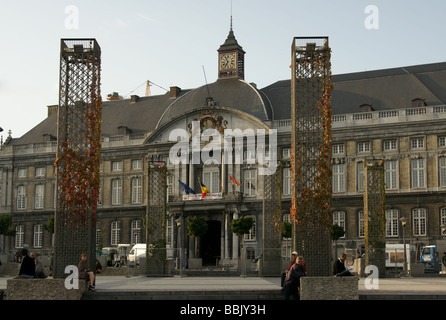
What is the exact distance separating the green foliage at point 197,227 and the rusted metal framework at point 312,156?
33.9 metres

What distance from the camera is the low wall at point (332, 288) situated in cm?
1769

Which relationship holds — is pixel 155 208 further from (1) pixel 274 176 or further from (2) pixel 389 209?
(2) pixel 389 209

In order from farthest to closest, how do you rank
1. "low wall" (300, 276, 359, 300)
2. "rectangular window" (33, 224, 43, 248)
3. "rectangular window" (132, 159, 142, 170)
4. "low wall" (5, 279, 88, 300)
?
"rectangular window" (33, 224, 43, 248) → "rectangular window" (132, 159, 142, 170) → "low wall" (5, 279, 88, 300) → "low wall" (300, 276, 359, 300)

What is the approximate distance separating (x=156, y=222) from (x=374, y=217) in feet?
35.8

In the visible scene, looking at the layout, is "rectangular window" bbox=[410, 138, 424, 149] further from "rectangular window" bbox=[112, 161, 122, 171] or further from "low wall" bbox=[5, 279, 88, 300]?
"low wall" bbox=[5, 279, 88, 300]

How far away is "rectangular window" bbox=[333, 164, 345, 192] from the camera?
56188 mm

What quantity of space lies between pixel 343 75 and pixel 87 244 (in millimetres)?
44210

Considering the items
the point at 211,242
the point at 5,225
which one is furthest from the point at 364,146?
the point at 5,225

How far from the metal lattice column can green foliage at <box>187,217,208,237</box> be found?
16778 mm

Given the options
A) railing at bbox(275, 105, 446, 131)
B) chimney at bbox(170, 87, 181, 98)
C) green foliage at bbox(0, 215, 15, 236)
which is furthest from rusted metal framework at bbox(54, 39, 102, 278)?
chimney at bbox(170, 87, 181, 98)

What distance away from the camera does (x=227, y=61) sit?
64688 mm

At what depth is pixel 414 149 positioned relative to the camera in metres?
53.8
